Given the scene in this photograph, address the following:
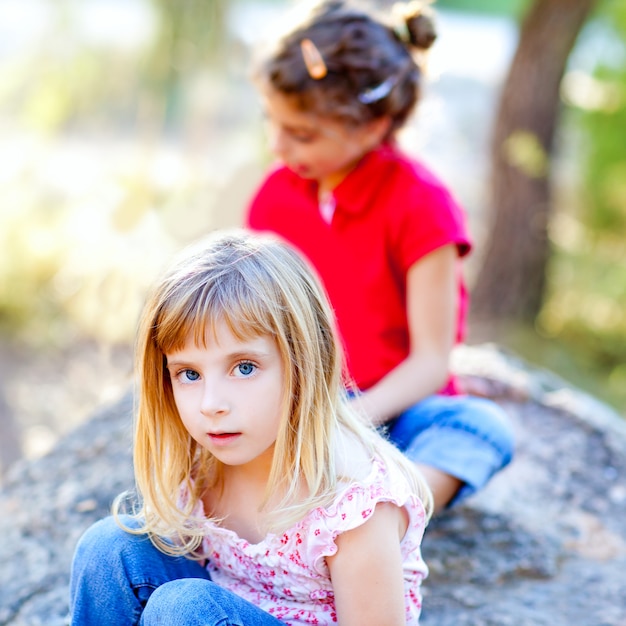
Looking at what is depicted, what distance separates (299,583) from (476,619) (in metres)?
0.56

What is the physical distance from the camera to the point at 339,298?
6.59 feet

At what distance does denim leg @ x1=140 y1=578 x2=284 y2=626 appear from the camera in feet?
3.85

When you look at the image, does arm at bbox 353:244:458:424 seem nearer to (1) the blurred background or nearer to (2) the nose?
(2) the nose

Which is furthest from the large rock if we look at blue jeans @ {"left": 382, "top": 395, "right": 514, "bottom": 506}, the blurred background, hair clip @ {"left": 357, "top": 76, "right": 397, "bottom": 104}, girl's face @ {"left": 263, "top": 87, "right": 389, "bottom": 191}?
the blurred background

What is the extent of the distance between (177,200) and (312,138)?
9.80 feet

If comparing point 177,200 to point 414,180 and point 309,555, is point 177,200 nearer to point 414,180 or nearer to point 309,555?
point 414,180

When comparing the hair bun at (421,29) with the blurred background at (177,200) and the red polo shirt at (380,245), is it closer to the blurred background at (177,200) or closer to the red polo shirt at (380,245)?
the red polo shirt at (380,245)

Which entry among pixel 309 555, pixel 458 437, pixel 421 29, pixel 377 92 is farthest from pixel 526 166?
pixel 309 555

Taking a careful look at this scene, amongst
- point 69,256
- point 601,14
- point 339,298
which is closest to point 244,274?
point 339,298

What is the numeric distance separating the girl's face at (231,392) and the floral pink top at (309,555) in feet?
0.45

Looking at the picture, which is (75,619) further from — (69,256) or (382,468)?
(69,256)

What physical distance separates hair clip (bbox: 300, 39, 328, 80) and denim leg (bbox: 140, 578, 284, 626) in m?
1.16

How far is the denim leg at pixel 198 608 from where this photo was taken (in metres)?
1.17

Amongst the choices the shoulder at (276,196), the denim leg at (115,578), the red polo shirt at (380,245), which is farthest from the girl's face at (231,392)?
the shoulder at (276,196)
